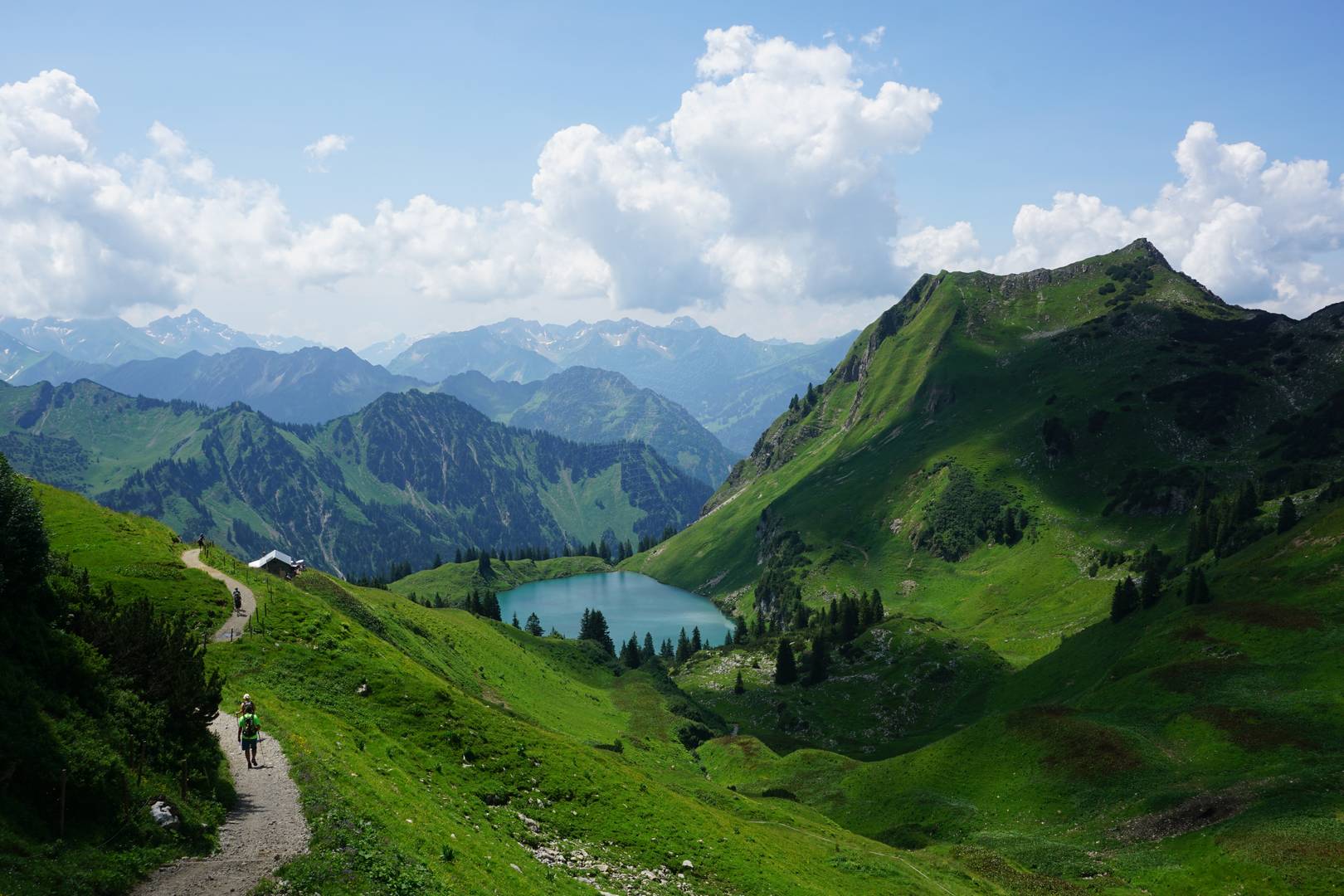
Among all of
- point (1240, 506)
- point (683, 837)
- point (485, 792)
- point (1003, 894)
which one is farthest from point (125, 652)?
point (1240, 506)

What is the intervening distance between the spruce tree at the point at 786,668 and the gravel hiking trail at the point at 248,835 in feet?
494

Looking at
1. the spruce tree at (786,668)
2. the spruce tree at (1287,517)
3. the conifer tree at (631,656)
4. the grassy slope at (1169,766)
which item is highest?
the spruce tree at (1287,517)

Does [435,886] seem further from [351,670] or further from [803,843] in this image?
[803,843]

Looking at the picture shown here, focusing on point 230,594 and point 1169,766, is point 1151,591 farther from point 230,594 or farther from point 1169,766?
point 230,594

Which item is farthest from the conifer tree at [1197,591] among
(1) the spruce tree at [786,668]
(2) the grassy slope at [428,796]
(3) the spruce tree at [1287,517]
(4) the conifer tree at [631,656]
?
(4) the conifer tree at [631,656]

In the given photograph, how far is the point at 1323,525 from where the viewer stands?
Answer: 361 ft

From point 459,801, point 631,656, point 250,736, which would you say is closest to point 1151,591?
point 631,656

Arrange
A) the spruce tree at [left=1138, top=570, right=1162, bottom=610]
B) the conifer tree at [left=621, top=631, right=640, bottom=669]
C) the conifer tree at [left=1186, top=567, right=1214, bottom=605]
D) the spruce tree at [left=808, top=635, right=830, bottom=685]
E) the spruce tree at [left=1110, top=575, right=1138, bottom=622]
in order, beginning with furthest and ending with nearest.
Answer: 1. the spruce tree at [left=808, top=635, right=830, bottom=685]
2. the conifer tree at [left=621, top=631, right=640, bottom=669]
3. the spruce tree at [left=1110, top=575, right=1138, bottom=622]
4. the spruce tree at [left=1138, top=570, right=1162, bottom=610]
5. the conifer tree at [left=1186, top=567, right=1214, bottom=605]

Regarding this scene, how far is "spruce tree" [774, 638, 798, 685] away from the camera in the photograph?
172 meters

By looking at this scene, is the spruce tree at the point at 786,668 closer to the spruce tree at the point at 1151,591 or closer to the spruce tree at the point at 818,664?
the spruce tree at the point at 818,664

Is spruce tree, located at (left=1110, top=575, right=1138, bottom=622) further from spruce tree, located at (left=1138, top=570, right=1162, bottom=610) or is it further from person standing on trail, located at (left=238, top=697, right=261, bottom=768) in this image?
person standing on trail, located at (left=238, top=697, right=261, bottom=768)

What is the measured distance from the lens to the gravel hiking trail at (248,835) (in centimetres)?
1995

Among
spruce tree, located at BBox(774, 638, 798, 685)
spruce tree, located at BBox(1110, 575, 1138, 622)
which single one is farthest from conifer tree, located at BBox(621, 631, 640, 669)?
spruce tree, located at BBox(1110, 575, 1138, 622)

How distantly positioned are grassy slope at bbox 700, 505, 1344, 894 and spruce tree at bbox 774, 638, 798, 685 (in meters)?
61.8
